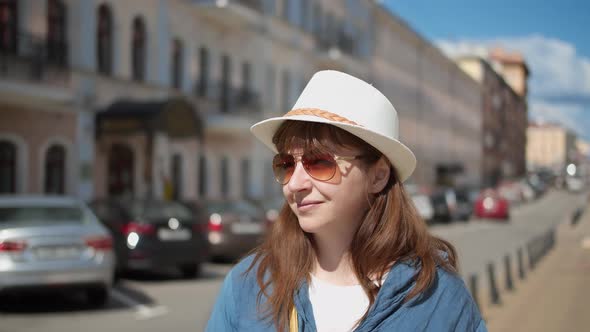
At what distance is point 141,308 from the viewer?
11.2 m

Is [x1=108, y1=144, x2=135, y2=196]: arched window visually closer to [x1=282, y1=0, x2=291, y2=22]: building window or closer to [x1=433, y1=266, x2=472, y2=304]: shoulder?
[x1=282, y1=0, x2=291, y2=22]: building window

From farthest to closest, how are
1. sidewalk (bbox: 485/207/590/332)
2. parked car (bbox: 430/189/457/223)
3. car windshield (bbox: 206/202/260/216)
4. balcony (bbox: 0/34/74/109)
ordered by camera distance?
parked car (bbox: 430/189/457/223) → balcony (bbox: 0/34/74/109) → car windshield (bbox: 206/202/260/216) → sidewalk (bbox: 485/207/590/332)

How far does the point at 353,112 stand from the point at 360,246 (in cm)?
41

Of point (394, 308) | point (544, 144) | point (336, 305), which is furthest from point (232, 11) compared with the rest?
point (544, 144)

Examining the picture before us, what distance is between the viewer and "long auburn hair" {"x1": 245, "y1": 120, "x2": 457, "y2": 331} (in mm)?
2367

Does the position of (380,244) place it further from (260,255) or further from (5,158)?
(5,158)

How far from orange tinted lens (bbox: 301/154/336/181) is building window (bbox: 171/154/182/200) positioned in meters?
25.9

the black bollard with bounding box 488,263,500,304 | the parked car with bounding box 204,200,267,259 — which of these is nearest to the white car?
the parked car with bounding box 204,200,267,259

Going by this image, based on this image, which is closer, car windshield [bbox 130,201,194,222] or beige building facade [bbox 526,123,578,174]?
car windshield [bbox 130,201,194,222]

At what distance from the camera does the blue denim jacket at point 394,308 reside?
2246mm

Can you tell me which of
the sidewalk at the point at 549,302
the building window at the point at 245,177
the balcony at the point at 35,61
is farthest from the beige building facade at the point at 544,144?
the balcony at the point at 35,61

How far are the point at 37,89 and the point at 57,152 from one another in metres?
2.65

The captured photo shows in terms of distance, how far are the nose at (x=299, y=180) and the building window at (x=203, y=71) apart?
91.5ft

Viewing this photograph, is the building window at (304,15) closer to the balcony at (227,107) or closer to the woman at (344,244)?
the balcony at (227,107)
